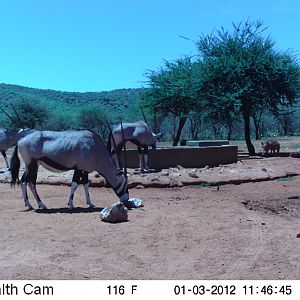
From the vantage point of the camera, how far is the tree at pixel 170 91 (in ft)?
96.3

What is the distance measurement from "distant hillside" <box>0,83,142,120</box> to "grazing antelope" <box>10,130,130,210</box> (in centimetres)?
5575

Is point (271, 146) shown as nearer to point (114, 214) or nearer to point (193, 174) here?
point (193, 174)

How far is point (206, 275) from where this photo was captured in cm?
614

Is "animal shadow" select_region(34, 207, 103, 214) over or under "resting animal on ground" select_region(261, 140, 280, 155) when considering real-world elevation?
under

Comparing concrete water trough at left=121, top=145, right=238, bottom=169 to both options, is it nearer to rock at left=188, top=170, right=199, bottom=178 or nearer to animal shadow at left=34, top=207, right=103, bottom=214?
rock at left=188, top=170, right=199, bottom=178

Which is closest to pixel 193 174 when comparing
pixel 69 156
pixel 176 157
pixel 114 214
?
pixel 176 157

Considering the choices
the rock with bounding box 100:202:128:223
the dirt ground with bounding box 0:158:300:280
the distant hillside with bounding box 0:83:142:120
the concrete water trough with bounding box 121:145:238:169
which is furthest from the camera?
the distant hillside with bounding box 0:83:142:120

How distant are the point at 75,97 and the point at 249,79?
54.9 meters

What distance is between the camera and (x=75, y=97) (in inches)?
3086

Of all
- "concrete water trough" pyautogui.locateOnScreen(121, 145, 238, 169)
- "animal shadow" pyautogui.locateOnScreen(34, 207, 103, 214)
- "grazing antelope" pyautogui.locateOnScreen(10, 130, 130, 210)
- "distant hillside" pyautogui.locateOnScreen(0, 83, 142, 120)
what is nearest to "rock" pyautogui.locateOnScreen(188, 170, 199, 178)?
"concrete water trough" pyautogui.locateOnScreen(121, 145, 238, 169)

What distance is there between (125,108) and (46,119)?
20664mm

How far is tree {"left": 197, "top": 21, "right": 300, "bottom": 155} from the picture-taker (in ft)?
83.3
